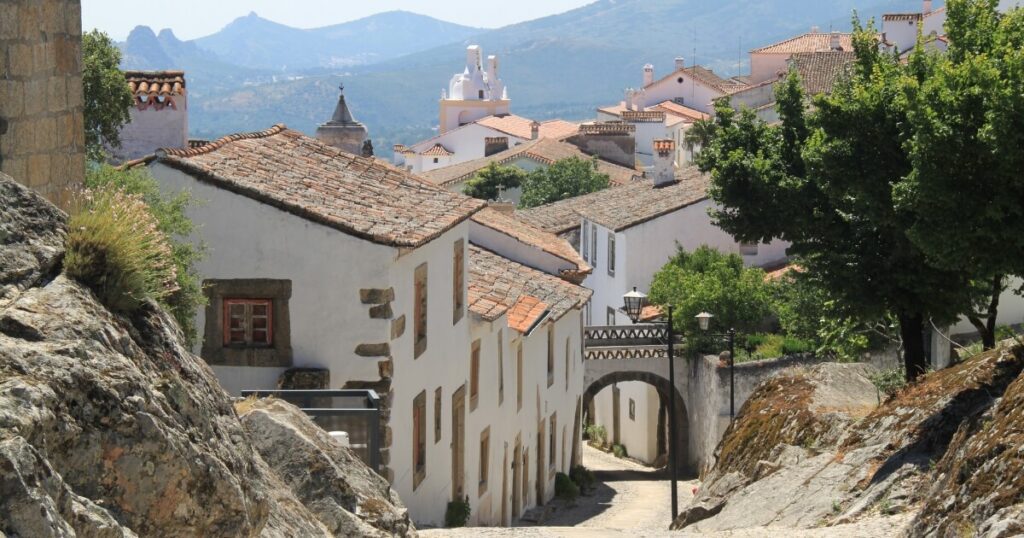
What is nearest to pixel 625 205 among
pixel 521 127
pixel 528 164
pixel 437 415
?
pixel 437 415

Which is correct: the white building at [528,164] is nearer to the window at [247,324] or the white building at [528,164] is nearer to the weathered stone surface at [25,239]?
the window at [247,324]

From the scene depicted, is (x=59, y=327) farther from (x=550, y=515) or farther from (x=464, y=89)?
(x=464, y=89)

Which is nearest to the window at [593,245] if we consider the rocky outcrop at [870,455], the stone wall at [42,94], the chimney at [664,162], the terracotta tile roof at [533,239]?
the chimney at [664,162]

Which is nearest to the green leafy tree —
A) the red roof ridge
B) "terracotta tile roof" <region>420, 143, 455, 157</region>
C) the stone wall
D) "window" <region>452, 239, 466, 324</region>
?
the red roof ridge

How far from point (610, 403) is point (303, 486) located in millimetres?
44720

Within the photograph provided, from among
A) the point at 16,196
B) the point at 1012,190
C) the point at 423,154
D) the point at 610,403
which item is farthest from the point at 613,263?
the point at 423,154

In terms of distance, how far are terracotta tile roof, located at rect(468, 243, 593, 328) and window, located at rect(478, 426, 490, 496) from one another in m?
2.07

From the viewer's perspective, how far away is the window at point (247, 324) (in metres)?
22.2

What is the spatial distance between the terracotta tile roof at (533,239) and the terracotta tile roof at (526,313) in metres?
4.97

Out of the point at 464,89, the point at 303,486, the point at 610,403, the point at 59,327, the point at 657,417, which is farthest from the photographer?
the point at 464,89

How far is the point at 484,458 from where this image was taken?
96.5 ft

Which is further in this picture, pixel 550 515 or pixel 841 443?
pixel 550 515

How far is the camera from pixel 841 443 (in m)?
21.3

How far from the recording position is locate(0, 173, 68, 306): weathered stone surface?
689cm
